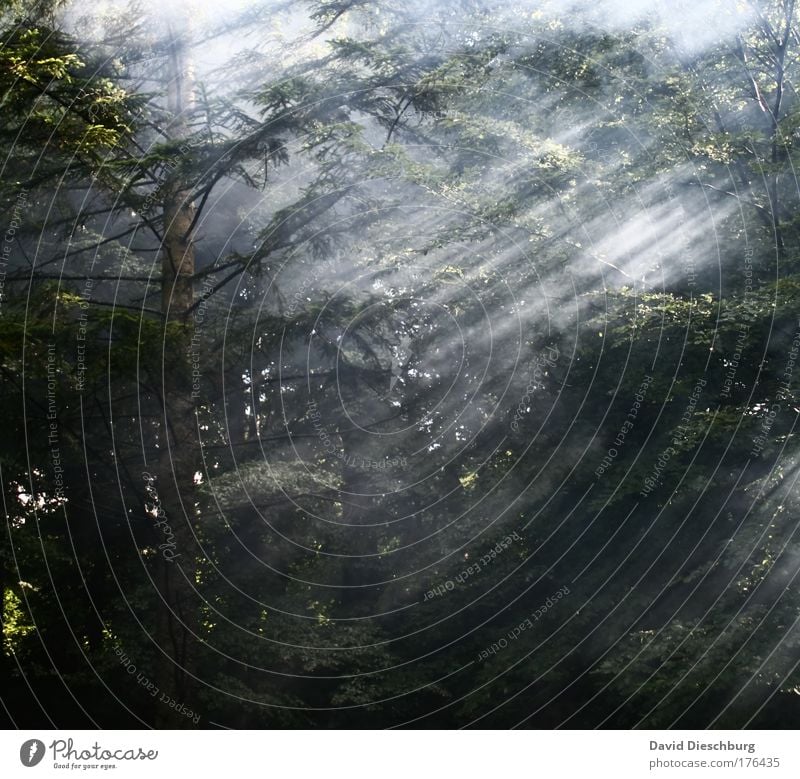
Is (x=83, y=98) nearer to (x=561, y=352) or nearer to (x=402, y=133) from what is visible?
(x=402, y=133)

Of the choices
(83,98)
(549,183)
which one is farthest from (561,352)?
(83,98)

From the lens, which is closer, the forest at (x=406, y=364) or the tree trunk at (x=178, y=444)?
the forest at (x=406, y=364)

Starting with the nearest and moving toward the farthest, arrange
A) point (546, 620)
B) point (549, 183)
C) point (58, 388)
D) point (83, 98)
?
point (83, 98)
point (58, 388)
point (549, 183)
point (546, 620)

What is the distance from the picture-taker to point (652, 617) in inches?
427

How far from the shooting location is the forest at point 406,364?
930 centimetres

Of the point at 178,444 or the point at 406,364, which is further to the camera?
the point at 406,364

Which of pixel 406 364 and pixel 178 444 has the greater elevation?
pixel 406 364

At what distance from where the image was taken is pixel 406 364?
43.8ft

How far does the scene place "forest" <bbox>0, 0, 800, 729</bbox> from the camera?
366 inches

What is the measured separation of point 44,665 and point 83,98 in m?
9.01

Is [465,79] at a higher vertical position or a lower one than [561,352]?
higher

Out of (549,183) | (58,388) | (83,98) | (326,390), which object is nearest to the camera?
(83,98)

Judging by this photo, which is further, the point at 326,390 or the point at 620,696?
the point at 326,390

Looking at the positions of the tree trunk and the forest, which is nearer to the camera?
the forest
